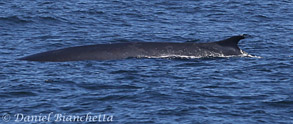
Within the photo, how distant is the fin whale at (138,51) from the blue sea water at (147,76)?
1.50 feet

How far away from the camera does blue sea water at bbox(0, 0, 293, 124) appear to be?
16125 mm

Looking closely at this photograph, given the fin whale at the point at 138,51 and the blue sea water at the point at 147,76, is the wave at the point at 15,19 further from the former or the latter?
the fin whale at the point at 138,51

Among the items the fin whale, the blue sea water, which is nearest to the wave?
the blue sea water

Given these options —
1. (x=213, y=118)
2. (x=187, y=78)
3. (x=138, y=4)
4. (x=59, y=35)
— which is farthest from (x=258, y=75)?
(x=138, y=4)

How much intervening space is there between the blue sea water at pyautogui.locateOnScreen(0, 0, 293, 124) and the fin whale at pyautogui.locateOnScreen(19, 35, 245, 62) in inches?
18.0

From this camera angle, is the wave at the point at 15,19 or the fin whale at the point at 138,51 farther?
the wave at the point at 15,19

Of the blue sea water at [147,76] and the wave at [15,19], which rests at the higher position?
the wave at [15,19]

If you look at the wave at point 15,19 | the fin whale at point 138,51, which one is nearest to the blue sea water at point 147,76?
the wave at point 15,19

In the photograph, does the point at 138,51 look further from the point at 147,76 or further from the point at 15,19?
the point at 15,19

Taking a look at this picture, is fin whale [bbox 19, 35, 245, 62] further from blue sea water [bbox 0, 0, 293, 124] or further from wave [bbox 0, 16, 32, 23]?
wave [bbox 0, 16, 32, 23]

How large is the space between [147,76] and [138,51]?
9.97 ft

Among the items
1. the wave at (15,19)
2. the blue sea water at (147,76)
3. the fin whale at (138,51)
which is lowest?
the blue sea water at (147,76)

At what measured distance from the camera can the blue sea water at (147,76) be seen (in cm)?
1612

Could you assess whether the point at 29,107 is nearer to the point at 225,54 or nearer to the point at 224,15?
the point at 225,54
